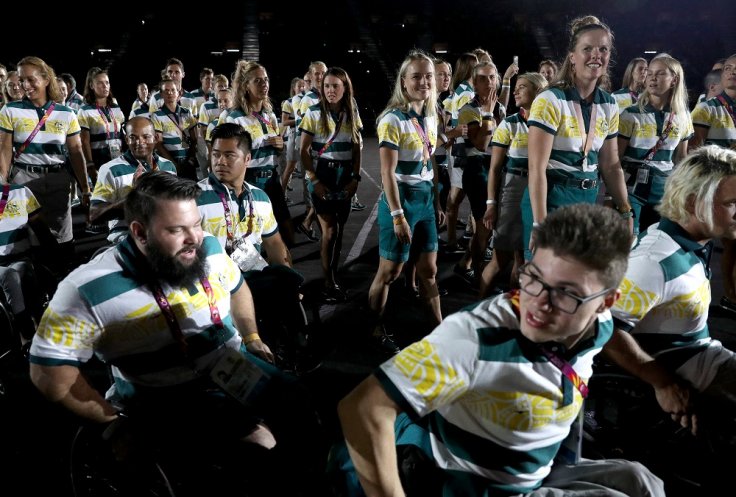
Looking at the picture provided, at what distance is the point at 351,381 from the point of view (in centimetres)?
390

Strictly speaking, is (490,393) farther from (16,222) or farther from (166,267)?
(16,222)

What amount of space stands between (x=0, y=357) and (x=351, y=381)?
2.14m

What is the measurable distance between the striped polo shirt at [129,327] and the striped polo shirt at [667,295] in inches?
63.8

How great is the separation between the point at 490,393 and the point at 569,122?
2.56 meters

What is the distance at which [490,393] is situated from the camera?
1.63m

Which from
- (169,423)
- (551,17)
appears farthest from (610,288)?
(551,17)

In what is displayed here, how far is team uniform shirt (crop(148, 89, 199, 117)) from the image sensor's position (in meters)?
9.47

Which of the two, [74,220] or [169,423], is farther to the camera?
[74,220]

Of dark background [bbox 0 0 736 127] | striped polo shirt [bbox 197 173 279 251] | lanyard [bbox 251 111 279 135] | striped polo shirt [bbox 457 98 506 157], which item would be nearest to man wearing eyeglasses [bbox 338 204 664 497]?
striped polo shirt [bbox 197 173 279 251]

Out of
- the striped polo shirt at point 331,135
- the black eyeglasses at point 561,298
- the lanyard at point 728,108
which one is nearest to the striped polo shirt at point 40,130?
the striped polo shirt at point 331,135

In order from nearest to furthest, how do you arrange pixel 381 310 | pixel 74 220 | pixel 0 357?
1. pixel 0 357
2. pixel 381 310
3. pixel 74 220

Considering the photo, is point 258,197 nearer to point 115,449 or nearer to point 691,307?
point 115,449

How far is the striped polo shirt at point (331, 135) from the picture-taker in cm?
564

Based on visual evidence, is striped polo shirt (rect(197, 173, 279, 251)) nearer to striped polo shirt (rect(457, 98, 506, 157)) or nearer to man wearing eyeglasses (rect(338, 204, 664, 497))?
man wearing eyeglasses (rect(338, 204, 664, 497))
